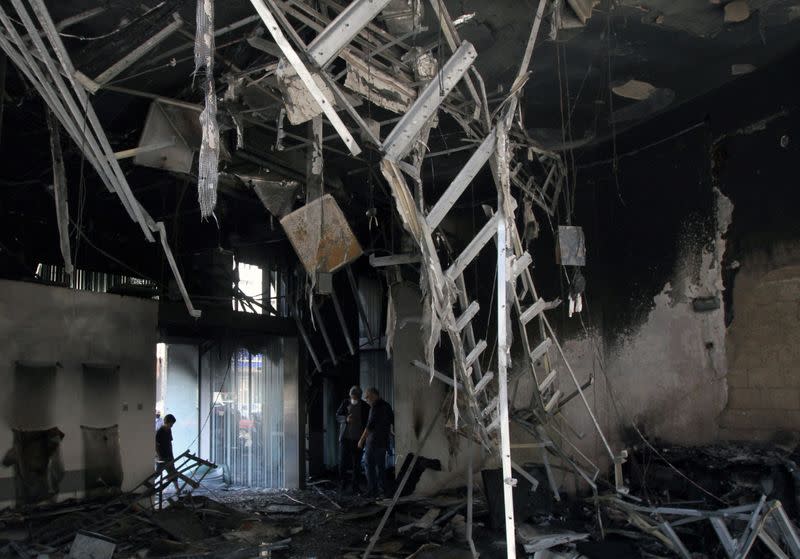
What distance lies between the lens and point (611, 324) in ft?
30.3

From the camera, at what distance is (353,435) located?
11.9 m

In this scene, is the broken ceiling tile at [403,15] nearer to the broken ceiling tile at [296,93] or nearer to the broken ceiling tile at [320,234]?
the broken ceiling tile at [296,93]

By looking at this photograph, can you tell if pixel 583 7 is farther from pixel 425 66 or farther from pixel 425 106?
pixel 425 106

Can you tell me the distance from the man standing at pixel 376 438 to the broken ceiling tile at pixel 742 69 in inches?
264

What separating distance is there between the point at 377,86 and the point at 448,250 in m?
3.28

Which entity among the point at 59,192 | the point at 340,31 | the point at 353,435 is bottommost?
the point at 353,435

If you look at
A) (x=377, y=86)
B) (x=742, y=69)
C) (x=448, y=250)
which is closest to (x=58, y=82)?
(x=377, y=86)

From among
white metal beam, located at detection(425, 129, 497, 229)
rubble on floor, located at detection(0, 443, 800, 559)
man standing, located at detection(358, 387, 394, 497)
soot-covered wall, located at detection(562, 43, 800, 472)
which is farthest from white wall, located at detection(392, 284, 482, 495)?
white metal beam, located at detection(425, 129, 497, 229)

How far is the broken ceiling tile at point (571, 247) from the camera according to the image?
756cm

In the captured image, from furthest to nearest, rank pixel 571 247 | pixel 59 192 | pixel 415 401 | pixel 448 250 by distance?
pixel 415 401, pixel 448 250, pixel 571 247, pixel 59 192

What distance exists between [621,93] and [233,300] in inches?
288

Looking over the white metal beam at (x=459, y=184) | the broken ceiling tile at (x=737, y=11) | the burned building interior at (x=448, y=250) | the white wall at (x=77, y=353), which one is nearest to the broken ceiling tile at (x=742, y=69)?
the burned building interior at (x=448, y=250)

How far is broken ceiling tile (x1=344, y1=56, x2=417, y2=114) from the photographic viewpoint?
19.3ft

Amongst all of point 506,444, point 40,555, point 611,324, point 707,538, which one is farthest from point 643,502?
point 40,555
